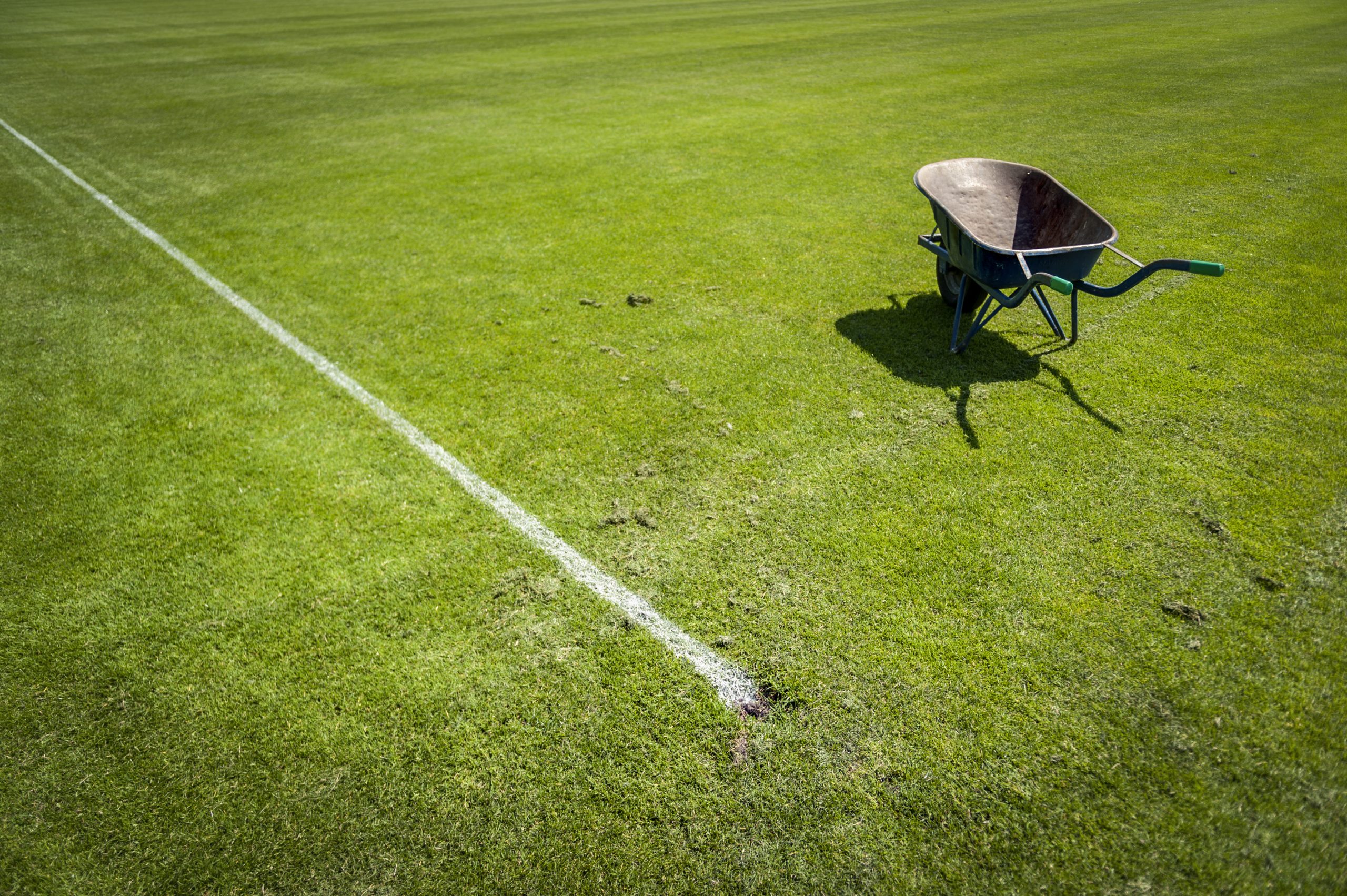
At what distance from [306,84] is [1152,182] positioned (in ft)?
59.5

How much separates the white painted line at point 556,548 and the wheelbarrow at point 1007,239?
311cm

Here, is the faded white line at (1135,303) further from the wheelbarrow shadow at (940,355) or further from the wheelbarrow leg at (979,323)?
the wheelbarrow leg at (979,323)

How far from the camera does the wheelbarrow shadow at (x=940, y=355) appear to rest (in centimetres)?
523

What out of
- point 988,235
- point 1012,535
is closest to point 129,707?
point 1012,535

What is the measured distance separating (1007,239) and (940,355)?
53.7 inches

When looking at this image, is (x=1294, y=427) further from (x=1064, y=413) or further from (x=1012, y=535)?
(x=1012, y=535)

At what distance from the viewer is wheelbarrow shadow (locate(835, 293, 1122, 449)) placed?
5230 millimetres

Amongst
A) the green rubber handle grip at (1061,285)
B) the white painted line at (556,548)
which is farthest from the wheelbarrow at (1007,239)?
the white painted line at (556,548)

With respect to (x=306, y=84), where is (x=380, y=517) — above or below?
below

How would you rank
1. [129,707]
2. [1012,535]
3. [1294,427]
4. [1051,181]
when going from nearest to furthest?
[129,707] → [1012,535] → [1294,427] → [1051,181]

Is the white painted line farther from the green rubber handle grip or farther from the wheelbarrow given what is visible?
the wheelbarrow

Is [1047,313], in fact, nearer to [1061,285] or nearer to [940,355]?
[940,355]

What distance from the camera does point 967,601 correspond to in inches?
141

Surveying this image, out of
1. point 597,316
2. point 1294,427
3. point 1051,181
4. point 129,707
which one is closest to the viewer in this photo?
point 129,707
